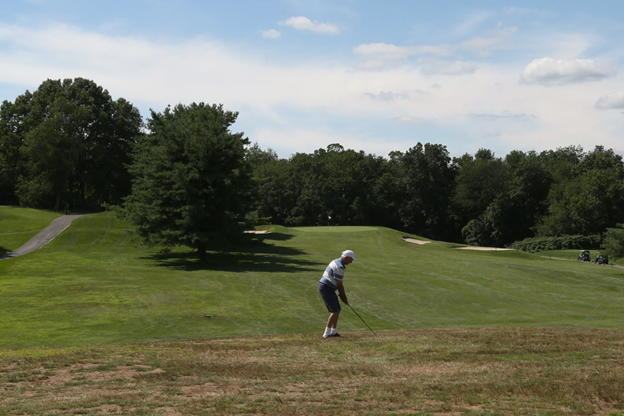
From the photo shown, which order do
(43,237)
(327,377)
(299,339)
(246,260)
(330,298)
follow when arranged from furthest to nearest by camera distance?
(43,237), (246,260), (299,339), (330,298), (327,377)

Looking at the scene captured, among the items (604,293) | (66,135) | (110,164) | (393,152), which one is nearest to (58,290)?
(604,293)

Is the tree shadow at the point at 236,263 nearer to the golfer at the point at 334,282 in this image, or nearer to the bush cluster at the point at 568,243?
the golfer at the point at 334,282

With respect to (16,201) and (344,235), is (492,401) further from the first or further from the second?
(16,201)

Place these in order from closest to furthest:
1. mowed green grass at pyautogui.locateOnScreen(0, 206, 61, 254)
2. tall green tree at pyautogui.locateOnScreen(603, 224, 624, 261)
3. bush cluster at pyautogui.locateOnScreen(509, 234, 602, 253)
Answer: tall green tree at pyautogui.locateOnScreen(603, 224, 624, 261) < mowed green grass at pyautogui.locateOnScreen(0, 206, 61, 254) < bush cluster at pyautogui.locateOnScreen(509, 234, 602, 253)

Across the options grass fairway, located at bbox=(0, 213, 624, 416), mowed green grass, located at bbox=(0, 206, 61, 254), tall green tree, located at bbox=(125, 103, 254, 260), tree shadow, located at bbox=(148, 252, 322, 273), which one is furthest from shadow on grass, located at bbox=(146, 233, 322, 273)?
mowed green grass, located at bbox=(0, 206, 61, 254)

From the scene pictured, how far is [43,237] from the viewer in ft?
162

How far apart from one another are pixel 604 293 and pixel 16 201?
7863cm

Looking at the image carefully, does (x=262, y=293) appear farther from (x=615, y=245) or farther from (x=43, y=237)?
(x=43, y=237)

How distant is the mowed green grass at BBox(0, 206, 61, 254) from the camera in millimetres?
47131

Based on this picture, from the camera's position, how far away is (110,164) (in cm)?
8250

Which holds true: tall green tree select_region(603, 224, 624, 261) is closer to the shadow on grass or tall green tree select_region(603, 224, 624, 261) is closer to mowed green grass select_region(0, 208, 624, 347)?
mowed green grass select_region(0, 208, 624, 347)

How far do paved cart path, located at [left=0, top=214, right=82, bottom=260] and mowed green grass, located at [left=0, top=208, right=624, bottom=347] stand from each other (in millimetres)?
1575

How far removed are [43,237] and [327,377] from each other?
4596cm

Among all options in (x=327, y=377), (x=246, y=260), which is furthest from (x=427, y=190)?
(x=327, y=377)
